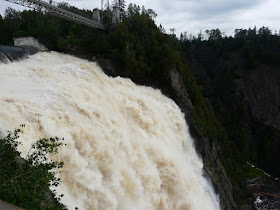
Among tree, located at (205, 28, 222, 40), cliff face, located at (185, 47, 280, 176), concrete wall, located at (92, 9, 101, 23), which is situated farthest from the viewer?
Result: tree, located at (205, 28, 222, 40)

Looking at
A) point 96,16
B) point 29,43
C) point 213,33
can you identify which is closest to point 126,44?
point 96,16

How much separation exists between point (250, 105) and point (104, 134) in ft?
130

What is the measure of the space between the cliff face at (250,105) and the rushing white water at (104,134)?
88.1ft

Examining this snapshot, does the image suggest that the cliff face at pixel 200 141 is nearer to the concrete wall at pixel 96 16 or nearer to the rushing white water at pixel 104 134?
the rushing white water at pixel 104 134

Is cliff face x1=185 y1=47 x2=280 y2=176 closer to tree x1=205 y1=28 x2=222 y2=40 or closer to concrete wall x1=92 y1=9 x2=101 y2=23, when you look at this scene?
tree x1=205 y1=28 x2=222 y2=40

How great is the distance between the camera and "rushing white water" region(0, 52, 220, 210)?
11938 mm

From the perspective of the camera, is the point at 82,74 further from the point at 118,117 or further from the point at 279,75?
the point at 279,75

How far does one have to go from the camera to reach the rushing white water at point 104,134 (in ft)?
39.2

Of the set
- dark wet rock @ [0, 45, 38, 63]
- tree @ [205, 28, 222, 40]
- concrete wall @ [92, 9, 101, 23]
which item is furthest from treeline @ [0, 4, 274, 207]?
tree @ [205, 28, 222, 40]

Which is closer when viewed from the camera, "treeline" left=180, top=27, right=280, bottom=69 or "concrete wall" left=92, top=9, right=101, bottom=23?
"concrete wall" left=92, top=9, right=101, bottom=23

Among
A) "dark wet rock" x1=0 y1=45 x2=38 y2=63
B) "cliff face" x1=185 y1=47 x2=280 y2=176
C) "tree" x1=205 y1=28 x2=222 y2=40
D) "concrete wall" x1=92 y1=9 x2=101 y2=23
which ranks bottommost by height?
"cliff face" x1=185 y1=47 x2=280 y2=176

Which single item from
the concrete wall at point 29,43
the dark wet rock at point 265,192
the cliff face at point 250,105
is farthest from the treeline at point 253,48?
the concrete wall at point 29,43

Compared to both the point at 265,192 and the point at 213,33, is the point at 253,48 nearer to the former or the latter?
the point at 213,33

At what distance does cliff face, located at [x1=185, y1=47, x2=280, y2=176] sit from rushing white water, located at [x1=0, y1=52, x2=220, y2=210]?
2686 centimetres
